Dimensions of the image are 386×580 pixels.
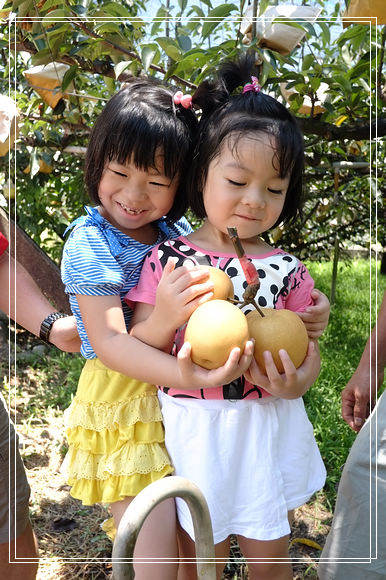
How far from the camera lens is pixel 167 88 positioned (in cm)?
138

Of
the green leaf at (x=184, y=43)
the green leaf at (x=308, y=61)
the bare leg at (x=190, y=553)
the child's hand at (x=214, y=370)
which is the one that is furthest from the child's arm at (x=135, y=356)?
the green leaf at (x=308, y=61)

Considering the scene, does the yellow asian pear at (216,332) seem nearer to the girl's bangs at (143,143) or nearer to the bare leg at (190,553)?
the girl's bangs at (143,143)

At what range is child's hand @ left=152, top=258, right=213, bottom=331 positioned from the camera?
1.08 metres

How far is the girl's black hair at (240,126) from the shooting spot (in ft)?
3.93

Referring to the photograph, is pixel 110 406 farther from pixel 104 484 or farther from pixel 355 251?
pixel 355 251

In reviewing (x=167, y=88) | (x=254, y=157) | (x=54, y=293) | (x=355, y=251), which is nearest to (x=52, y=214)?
(x=54, y=293)

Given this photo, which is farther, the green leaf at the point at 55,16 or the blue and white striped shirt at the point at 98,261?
the green leaf at the point at 55,16

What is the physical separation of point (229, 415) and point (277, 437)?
0.12 meters

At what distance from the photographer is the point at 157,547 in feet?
3.97

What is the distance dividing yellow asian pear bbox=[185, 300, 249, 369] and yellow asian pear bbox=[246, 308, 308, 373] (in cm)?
5

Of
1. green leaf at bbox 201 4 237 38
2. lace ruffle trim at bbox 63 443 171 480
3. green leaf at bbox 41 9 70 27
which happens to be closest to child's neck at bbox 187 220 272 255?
lace ruffle trim at bbox 63 443 171 480

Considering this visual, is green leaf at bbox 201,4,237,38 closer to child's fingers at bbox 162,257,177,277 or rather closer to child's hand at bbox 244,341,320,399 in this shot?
child's fingers at bbox 162,257,177,277

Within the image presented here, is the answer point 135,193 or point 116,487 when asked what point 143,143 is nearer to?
point 135,193

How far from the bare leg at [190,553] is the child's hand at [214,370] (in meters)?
0.42
